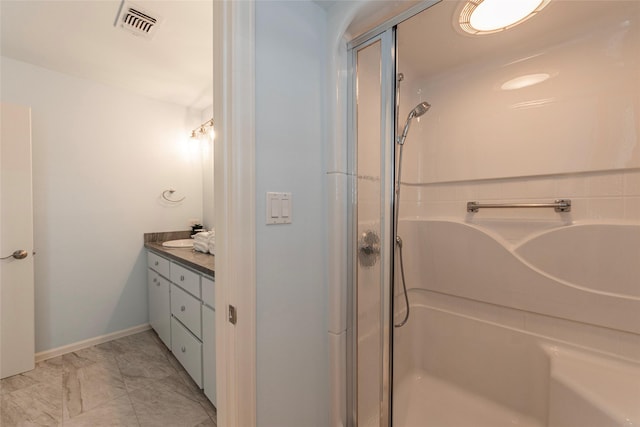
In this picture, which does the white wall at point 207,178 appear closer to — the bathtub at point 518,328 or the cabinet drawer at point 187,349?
the cabinet drawer at point 187,349

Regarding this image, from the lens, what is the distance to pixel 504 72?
1535mm

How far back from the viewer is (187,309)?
1.77m

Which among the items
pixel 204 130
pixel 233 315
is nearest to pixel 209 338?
pixel 233 315

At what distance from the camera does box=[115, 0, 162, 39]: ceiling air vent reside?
1513mm

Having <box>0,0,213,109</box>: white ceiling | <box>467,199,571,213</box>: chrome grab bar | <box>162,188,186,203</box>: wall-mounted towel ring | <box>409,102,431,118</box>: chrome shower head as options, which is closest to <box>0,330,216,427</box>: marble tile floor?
<box>162,188,186,203</box>: wall-mounted towel ring

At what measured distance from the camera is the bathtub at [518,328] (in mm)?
1168

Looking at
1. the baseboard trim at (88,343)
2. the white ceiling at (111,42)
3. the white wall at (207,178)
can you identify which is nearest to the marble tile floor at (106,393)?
the baseboard trim at (88,343)

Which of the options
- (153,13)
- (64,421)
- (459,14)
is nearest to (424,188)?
(459,14)

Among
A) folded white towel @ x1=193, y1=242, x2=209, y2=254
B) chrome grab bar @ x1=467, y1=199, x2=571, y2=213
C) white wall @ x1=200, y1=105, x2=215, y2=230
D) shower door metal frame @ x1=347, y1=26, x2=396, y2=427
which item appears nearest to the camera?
shower door metal frame @ x1=347, y1=26, x2=396, y2=427

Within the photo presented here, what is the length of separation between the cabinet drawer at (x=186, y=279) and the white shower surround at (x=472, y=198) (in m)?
0.99

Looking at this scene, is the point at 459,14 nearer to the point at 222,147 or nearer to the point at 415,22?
the point at 415,22

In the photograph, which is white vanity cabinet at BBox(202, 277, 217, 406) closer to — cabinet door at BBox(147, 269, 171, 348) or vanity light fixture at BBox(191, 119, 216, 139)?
cabinet door at BBox(147, 269, 171, 348)

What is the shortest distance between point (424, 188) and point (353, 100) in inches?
41.8

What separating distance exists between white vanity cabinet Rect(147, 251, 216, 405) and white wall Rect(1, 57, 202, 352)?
1.34 ft
